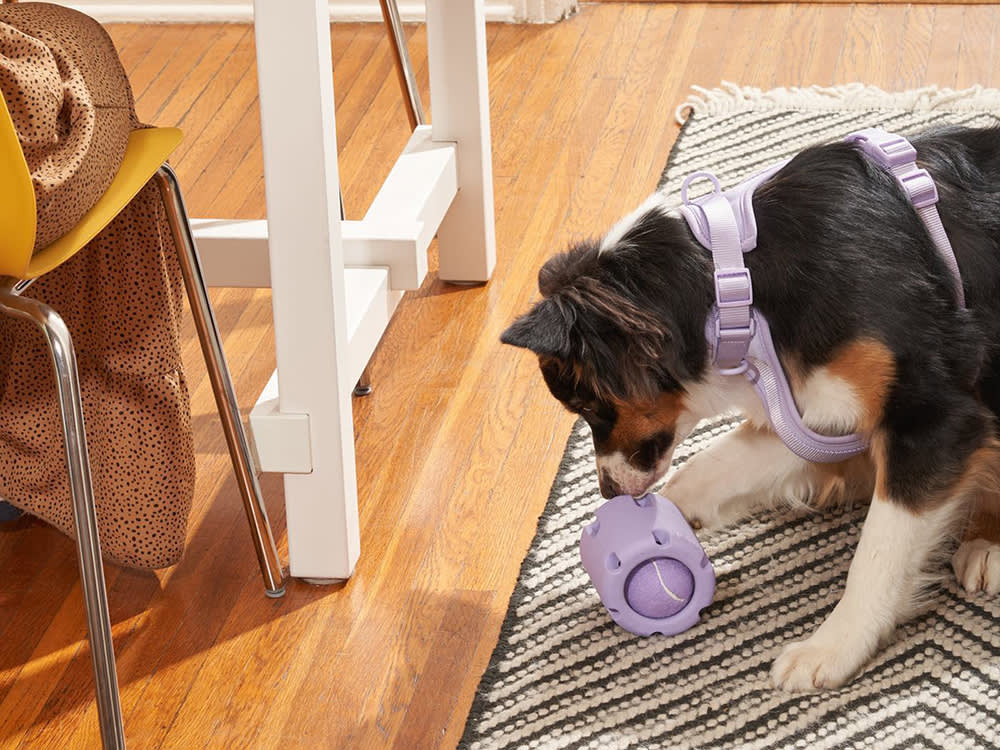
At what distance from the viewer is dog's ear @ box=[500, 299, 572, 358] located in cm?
145

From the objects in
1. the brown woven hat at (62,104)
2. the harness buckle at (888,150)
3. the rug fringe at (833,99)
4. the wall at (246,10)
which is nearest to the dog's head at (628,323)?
the harness buckle at (888,150)

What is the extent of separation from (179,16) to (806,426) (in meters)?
2.64

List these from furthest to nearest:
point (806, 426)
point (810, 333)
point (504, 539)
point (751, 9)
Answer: point (751, 9), point (504, 539), point (806, 426), point (810, 333)

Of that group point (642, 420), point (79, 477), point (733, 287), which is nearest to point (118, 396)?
point (79, 477)

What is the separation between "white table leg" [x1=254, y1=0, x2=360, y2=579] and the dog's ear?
0.34 meters

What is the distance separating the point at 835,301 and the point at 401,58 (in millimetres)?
1163

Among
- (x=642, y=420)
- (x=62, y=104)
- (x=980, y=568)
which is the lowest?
(x=980, y=568)

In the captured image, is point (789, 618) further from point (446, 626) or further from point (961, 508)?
point (446, 626)

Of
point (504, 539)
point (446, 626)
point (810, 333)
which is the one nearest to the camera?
point (810, 333)

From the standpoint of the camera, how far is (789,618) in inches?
68.7

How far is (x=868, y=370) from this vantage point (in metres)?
1.55

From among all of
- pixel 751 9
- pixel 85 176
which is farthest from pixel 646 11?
pixel 85 176

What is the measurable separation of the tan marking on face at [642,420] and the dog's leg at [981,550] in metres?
0.41

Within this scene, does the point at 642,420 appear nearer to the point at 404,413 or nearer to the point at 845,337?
the point at 845,337
